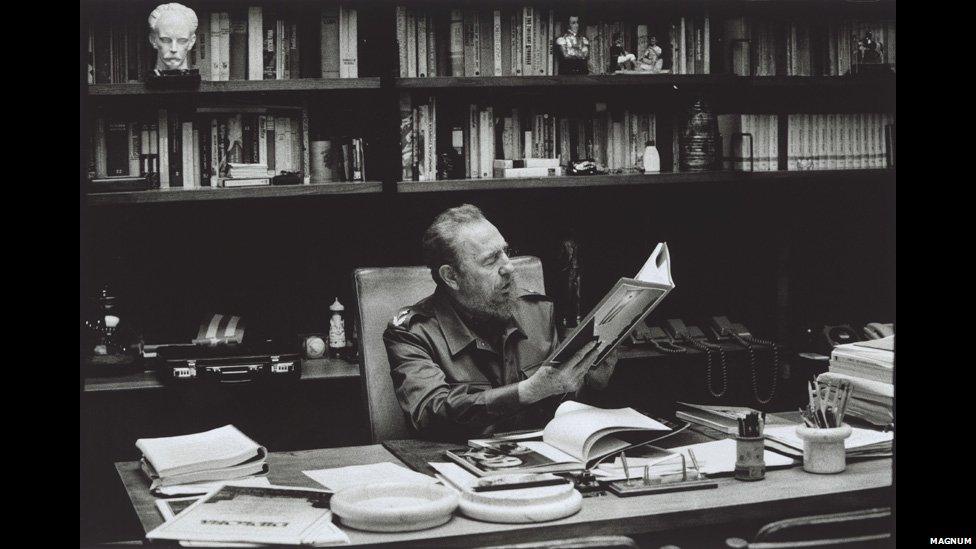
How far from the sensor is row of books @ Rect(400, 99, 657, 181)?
3.54 m

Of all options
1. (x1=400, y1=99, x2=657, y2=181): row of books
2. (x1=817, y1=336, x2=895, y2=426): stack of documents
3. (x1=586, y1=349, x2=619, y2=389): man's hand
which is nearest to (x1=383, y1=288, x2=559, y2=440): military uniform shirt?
(x1=586, y1=349, x2=619, y2=389): man's hand

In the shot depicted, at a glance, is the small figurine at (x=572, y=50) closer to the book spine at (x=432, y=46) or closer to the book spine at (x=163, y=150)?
the book spine at (x=432, y=46)

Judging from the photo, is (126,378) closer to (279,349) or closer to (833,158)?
(279,349)

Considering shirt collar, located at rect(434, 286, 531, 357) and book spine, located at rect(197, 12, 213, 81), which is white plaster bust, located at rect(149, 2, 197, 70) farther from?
shirt collar, located at rect(434, 286, 531, 357)

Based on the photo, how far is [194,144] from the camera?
344cm

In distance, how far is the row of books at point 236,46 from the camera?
134 inches

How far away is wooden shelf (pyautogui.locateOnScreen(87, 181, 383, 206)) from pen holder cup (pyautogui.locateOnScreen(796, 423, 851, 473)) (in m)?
1.89

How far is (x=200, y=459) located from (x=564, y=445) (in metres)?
0.66

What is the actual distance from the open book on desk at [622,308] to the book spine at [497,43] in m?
1.62

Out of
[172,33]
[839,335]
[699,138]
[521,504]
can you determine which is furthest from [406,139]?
[521,504]

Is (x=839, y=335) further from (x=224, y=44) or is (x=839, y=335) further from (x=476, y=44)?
(x=224, y=44)

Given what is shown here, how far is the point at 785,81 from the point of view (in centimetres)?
373

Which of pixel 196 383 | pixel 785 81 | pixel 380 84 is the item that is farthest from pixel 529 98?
pixel 196 383

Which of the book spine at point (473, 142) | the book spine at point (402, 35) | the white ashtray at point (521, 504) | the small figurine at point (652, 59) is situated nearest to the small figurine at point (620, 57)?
the small figurine at point (652, 59)
